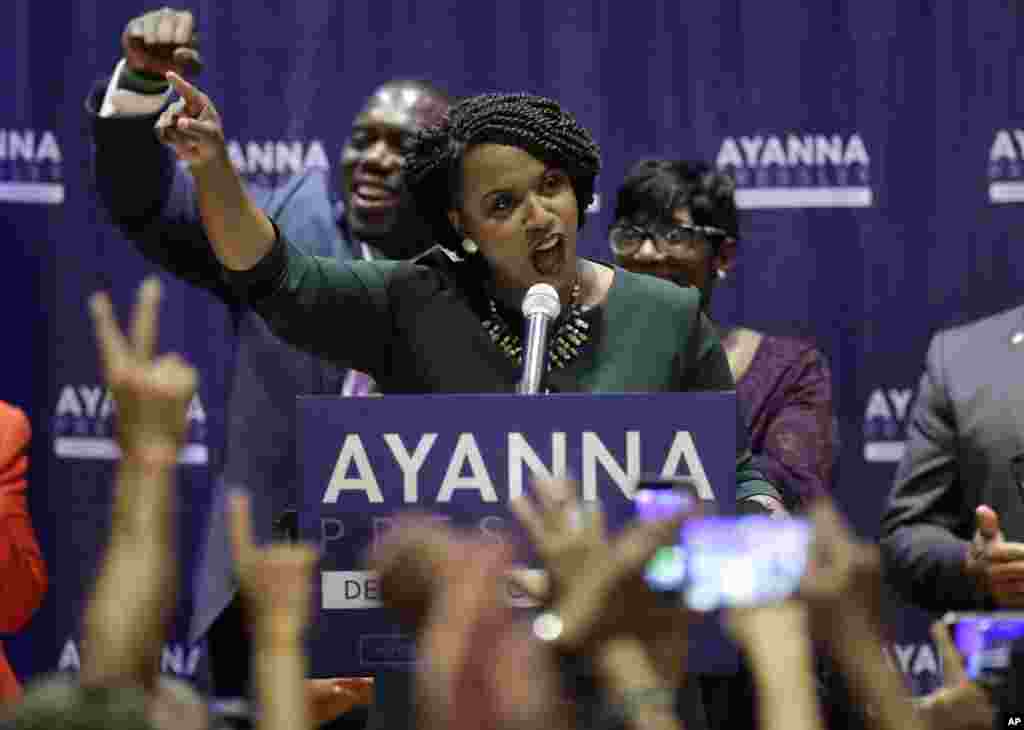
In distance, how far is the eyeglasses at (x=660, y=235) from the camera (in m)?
4.59

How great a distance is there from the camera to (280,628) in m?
1.72

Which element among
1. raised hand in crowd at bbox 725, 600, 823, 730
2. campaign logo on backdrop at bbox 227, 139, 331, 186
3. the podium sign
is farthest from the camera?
campaign logo on backdrop at bbox 227, 139, 331, 186

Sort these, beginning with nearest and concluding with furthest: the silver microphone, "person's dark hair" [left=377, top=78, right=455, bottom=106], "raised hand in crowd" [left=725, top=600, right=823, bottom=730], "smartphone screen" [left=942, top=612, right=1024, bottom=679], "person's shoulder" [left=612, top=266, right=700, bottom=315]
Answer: "raised hand in crowd" [left=725, top=600, right=823, bottom=730]
"smartphone screen" [left=942, top=612, right=1024, bottom=679]
the silver microphone
"person's shoulder" [left=612, top=266, right=700, bottom=315]
"person's dark hair" [left=377, top=78, right=455, bottom=106]

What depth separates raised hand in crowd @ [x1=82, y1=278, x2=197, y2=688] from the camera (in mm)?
1761

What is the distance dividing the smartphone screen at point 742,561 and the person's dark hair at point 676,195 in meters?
2.69

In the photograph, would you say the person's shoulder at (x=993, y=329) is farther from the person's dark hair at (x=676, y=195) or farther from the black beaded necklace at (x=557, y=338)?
the black beaded necklace at (x=557, y=338)

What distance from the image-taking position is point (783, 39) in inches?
212

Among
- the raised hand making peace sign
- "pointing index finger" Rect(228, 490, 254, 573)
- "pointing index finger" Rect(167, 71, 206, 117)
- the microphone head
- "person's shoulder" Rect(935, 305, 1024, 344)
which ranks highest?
"pointing index finger" Rect(167, 71, 206, 117)

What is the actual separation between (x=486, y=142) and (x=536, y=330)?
17.7 inches

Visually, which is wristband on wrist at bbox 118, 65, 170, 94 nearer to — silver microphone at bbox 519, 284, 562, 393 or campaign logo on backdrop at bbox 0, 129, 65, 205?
silver microphone at bbox 519, 284, 562, 393

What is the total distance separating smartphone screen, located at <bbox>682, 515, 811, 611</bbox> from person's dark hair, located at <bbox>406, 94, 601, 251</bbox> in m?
1.17

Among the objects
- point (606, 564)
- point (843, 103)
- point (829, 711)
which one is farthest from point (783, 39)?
point (606, 564)

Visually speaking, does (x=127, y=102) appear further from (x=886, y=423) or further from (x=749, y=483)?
(x=886, y=423)

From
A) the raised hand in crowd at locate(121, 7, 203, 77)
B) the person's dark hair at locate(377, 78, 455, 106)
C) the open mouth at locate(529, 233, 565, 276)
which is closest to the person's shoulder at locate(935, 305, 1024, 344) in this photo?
the open mouth at locate(529, 233, 565, 276)
